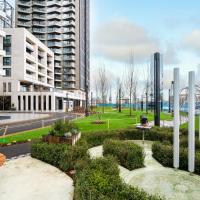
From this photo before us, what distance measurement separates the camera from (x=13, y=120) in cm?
3450

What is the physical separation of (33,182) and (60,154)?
1.70 metres

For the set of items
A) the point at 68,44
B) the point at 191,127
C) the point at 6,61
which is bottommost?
the point at 191,127

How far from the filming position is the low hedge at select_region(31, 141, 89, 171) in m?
8.59

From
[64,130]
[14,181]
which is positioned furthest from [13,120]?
[14,181]

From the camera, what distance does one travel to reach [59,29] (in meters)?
87.4

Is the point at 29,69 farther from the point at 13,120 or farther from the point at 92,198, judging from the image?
the point at 92,198

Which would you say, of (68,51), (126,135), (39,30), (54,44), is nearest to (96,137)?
(126,135)

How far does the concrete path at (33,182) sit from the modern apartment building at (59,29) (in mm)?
79039

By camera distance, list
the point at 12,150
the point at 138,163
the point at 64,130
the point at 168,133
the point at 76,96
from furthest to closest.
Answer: the point at 76,96
the point at 168,133
the point at 12,150
the point at 64,130
the point at 138,163

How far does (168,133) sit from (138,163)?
4.78m

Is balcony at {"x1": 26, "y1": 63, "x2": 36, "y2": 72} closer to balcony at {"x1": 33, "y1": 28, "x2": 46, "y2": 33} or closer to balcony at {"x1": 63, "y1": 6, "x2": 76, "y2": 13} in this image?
balcony at {"x1": 33, "y1": 28, "x2": 46, "y2": 33}

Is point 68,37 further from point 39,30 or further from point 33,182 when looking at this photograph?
point 33,182

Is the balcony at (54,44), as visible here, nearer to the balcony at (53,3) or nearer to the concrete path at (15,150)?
the balcony at (53,3)

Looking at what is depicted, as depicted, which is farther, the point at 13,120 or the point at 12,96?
the point at 12,96
